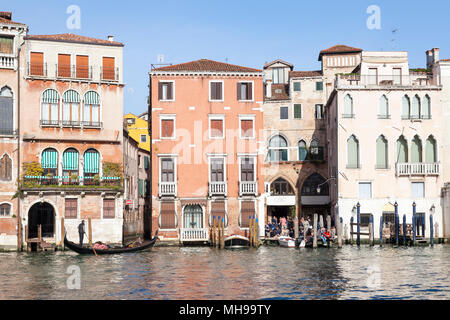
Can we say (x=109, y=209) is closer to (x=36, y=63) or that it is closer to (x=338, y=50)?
(x=36, y=63)

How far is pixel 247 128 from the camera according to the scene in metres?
40.9

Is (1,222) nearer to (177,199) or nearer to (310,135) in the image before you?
(177,199)

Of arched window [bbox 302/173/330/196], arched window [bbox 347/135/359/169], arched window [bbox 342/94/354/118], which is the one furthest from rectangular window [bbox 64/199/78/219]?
arched window [bbox 302/173/330/196]

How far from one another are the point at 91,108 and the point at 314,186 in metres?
18.1

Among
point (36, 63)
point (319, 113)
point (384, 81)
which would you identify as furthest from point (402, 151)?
point (36, 63)

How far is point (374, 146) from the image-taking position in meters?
41.3

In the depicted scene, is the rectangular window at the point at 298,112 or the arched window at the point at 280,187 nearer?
the arched window at the point at 280,187

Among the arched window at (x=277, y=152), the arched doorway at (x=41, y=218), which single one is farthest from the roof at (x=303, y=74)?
the arched doorway at (x=41, y=218)

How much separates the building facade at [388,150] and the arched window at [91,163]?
14.1 m

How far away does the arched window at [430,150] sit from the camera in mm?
41250

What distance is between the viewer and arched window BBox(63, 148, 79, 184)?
36.8m

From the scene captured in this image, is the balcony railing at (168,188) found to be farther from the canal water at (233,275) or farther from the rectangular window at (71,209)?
the canal water at (233,275)

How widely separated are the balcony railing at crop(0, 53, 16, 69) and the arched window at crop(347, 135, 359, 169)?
763 inches

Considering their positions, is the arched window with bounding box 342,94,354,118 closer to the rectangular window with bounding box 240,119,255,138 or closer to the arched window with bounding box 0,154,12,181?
the rectangular window with bounding box 240,119,255,138
